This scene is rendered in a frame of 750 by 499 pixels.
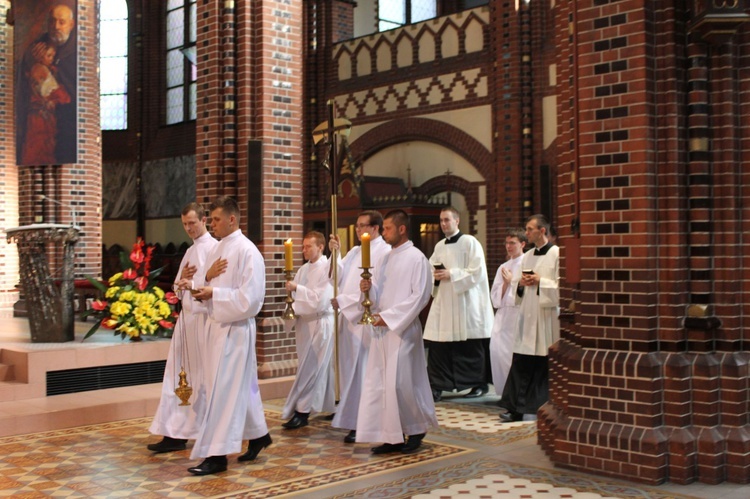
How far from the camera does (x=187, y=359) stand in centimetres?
672

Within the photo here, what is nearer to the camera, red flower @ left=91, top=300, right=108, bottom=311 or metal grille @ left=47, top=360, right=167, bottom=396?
metal grille @ left=47, top=360, right=167, bottom=396

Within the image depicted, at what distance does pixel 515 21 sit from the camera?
14516 mm

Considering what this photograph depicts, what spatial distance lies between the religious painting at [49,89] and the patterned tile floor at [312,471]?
21.8ft

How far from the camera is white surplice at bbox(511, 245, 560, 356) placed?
816cm

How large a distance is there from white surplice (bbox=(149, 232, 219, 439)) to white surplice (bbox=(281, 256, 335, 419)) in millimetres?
1222

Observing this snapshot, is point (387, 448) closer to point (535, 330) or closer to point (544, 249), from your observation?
point (535, 330)

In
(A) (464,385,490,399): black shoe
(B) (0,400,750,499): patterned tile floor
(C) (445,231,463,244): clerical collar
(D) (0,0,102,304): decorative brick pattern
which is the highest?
(D) (0,0,102,304): decorative brick pattern

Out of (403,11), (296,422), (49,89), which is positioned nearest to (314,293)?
(296,422)

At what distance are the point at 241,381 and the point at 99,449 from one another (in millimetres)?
1481

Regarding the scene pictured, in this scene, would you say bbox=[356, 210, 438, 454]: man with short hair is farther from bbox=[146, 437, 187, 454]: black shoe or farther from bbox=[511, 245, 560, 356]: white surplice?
bbox=[511, 245, 560, 356]: white surplice

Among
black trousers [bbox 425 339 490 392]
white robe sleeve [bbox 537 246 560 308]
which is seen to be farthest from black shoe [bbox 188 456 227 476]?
black trousers [bbox 425 339 490 392]

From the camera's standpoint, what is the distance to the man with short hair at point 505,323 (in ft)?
30.5

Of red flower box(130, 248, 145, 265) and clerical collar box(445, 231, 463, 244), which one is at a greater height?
clerical collar box(445, 231, 463, 244)

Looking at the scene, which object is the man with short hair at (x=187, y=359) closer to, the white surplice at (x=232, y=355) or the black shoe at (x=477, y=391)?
the white surplice at (x=232, y=355)
